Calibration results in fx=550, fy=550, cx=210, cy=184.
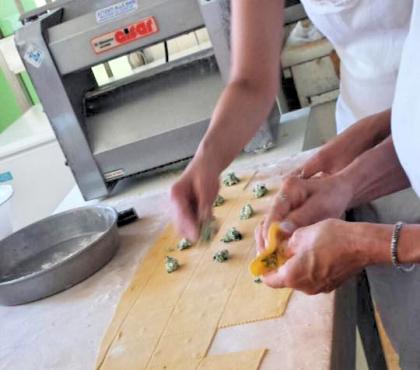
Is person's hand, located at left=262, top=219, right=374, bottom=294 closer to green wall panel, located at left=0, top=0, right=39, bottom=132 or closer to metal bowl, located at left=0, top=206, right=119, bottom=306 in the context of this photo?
metal bowl, located at left=0, top=206, right=119, bottom=306

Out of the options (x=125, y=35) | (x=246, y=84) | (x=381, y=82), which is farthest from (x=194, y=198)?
(x=125, y=35)

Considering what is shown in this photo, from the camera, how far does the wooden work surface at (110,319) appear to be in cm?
72

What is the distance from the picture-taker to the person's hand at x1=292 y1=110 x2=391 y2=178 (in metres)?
1.02

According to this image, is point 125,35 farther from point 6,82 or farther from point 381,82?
point 6,82

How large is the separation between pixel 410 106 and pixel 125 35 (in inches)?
34.2

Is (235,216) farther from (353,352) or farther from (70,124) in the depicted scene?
(70,124)

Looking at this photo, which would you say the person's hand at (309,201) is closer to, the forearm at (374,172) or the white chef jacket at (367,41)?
the forearm at (374,172)

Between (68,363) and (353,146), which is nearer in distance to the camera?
(68,363)

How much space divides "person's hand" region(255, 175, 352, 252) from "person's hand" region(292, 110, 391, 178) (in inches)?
2.6

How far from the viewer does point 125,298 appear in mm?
1005

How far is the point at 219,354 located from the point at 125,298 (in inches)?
11.5

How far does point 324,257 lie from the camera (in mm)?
715

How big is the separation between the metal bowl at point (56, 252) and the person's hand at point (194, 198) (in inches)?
12.9

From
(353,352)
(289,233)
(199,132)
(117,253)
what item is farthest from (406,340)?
(199,132)
